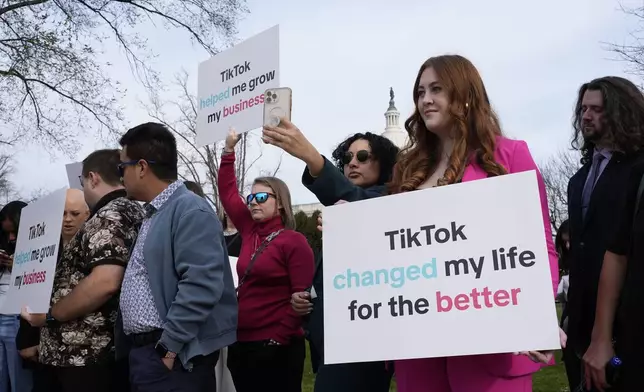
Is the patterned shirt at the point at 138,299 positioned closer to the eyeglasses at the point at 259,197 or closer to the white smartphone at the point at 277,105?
the white smartphone at the point at 277,105

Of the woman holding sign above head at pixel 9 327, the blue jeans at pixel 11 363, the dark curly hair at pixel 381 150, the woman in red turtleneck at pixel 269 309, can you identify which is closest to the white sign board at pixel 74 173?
the woman holding sign above head at pixel 9 327

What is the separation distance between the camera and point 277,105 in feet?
9.22

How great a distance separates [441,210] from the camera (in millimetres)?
2141

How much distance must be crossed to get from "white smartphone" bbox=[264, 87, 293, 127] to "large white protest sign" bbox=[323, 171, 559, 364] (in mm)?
632

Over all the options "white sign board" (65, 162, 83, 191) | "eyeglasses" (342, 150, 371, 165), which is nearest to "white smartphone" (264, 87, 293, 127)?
"eyeglasses" (342, 150, 371, 165)

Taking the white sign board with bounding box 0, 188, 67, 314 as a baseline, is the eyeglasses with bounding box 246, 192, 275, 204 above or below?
above

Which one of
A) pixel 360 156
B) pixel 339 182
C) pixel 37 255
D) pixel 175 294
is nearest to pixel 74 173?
pixel 37 255

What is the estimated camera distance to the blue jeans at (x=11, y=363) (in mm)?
5509

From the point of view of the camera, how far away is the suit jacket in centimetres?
290

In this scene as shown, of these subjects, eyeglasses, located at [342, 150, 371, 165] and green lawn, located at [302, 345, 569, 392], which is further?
green lawn, located at [302, 345, 569, 392]

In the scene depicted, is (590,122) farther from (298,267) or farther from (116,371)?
(116,371)

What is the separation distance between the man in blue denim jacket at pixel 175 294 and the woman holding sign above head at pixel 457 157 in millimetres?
1089

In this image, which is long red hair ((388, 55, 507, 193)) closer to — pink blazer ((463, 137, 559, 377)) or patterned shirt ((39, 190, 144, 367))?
pink blazer ((463, 137, 559, 377))

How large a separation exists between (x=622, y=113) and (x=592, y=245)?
67 cm
